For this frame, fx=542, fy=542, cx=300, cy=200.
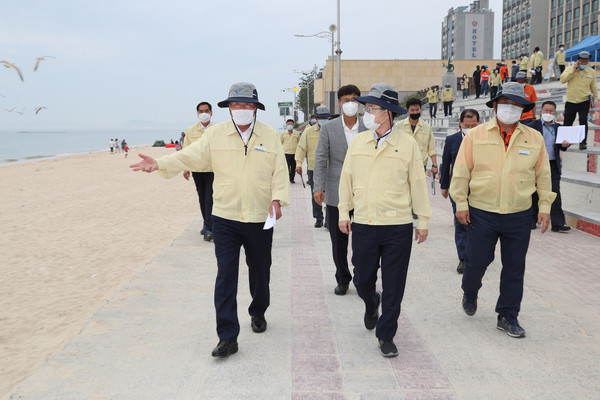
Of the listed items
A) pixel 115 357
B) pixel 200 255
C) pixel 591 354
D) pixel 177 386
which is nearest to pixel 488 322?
pixel 591 354

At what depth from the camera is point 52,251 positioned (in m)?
8.48

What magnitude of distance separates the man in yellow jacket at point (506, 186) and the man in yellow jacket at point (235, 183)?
156cm

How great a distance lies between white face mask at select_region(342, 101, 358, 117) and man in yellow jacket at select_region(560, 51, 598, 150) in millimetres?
6556

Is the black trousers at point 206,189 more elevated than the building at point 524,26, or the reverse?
the building at point 524,26

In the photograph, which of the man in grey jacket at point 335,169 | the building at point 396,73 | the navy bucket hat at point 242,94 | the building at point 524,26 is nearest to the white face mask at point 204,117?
the man in grey jacket at point 335,169

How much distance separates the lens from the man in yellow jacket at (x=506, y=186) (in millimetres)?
4230

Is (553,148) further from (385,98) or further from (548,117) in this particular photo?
(385,98)

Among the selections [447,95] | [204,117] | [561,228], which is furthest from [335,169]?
[447,95]

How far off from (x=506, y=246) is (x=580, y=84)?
7473mm

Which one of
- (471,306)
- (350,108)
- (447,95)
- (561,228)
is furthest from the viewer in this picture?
(447,95)

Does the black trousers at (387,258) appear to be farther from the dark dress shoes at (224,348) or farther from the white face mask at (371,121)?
the dark dress shoes at (224,348)

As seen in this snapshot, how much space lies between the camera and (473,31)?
137500mm

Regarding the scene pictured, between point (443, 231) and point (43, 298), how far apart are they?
609 centimetres

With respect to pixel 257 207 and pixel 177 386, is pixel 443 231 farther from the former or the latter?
pixel 177 386
